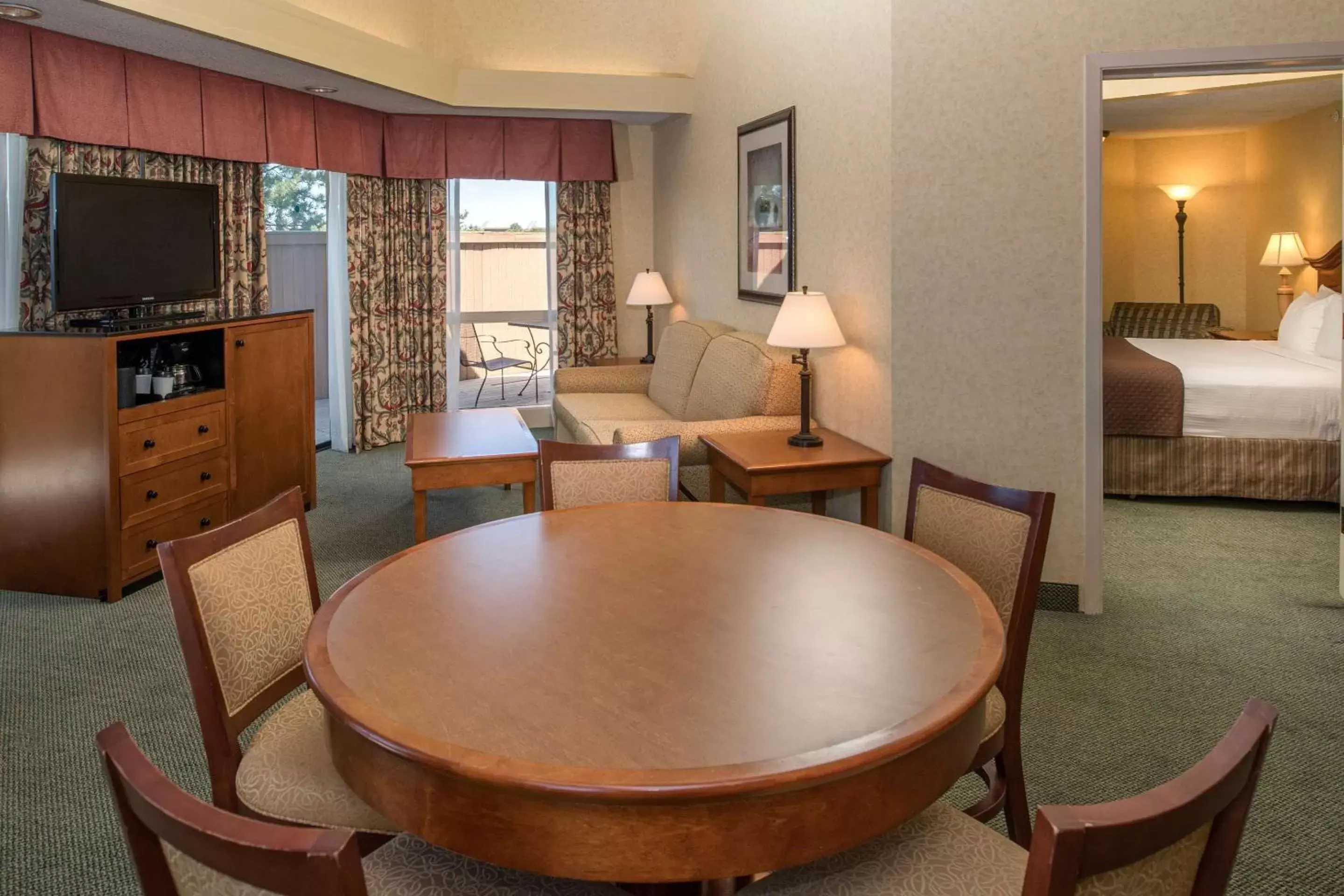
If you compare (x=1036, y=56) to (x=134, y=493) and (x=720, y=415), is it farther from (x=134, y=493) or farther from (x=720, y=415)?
(x=134, y=493)

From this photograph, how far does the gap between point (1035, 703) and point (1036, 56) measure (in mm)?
2277

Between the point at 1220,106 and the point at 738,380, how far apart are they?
493cm

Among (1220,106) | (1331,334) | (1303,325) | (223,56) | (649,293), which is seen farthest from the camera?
(1220,106)

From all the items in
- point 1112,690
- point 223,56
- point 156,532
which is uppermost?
point 223,56

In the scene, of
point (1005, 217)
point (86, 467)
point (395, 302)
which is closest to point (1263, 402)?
point (1005, 217)

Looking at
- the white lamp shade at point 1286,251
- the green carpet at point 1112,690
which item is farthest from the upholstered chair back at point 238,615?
the white lamp shade at point 1286,251

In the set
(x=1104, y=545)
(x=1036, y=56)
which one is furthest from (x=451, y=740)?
(x=1104, y=545)

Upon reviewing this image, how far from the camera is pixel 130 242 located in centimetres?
465

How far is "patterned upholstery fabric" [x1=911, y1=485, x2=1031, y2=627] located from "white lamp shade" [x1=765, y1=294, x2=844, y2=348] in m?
1.70

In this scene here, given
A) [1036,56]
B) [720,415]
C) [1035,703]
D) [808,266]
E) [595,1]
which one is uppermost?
[595,1]

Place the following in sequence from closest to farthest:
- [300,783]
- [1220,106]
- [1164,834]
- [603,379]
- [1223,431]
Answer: [1164,834] < [300,783] < [1223,431] < [603,379] < [1220,106]

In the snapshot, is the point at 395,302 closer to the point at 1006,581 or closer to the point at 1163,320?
the point at 1006,581

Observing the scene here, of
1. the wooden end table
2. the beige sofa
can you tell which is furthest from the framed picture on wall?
the wooden end table

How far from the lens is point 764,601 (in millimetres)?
1896
